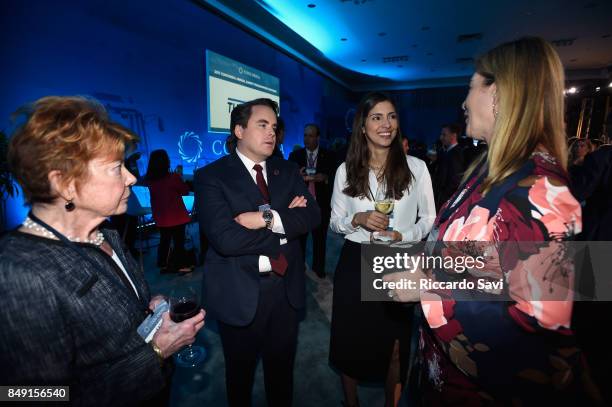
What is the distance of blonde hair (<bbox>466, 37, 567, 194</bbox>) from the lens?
35.6 inches

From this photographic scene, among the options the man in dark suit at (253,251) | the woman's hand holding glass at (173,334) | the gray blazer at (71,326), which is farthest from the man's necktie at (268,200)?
the gray blazer at (71,326)

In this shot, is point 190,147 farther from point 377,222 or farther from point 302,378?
point 377,222

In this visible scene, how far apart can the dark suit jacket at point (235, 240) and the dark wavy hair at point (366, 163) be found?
45 centimetres

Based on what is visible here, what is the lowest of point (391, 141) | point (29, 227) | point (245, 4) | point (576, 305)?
point (576, 305)

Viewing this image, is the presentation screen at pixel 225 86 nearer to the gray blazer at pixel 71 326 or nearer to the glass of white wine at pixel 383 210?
the glass of white wine at pixel 383 210

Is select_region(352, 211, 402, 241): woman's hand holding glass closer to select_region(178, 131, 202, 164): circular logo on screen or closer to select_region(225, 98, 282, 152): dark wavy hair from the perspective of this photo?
select_region(225, 98, 282, 152): dark wavy hair

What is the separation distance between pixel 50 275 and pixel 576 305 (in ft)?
7.26

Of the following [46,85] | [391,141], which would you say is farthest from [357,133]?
[46,85]

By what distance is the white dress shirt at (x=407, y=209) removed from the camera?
1909 mm

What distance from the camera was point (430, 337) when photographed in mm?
1125

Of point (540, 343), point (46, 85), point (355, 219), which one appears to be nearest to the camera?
point (540, 343)

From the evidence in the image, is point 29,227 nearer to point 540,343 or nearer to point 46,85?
point 540,343

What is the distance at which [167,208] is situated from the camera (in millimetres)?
4102

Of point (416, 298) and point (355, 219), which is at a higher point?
point (355, 219)
